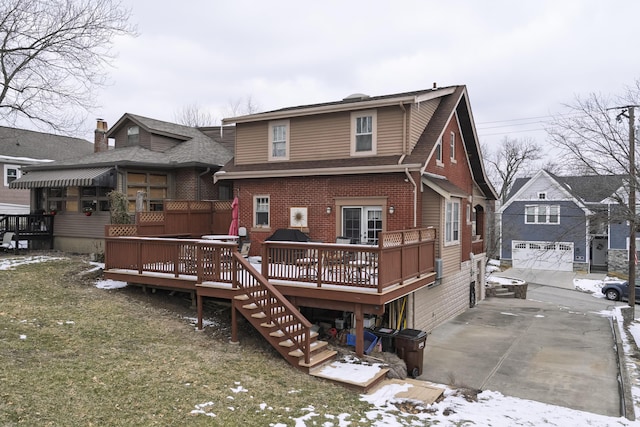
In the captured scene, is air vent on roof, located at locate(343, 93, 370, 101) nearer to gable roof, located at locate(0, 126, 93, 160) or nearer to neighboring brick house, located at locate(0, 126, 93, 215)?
neighboring brick house, located at locate(0, 126, 93, 215)

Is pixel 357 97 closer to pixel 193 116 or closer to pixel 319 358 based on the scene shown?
pixel 319 358

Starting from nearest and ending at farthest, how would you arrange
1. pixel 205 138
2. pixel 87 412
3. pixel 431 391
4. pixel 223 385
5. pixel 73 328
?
pixel 87 412, pixel 223 385, pixel 431 391, pixel 73 328, pixel 205 138

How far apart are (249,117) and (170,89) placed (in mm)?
25452

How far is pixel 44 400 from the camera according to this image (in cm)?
582

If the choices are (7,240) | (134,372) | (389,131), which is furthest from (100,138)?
(134,372)

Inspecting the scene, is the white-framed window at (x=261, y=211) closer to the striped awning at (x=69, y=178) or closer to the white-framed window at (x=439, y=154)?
the striped awning at (x=69, y=178)

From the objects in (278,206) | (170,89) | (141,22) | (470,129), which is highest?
(170,89)

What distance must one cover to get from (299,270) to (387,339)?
276 cm

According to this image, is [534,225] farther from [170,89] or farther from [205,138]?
[170,89]

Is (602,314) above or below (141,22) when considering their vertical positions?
below

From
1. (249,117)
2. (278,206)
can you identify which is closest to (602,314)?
(278,206)

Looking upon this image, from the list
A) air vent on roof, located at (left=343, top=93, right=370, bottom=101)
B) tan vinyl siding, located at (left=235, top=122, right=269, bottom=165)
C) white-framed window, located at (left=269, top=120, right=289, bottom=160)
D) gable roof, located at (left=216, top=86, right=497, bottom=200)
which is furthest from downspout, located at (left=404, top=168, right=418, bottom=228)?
tan vinyl siding, located at (left=235, top=122, right=269, bottom=165)

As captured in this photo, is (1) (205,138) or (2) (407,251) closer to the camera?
(2) (407,251)

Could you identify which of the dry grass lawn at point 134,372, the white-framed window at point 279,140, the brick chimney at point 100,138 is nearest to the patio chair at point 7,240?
the dry grass lawn at point 134,372
